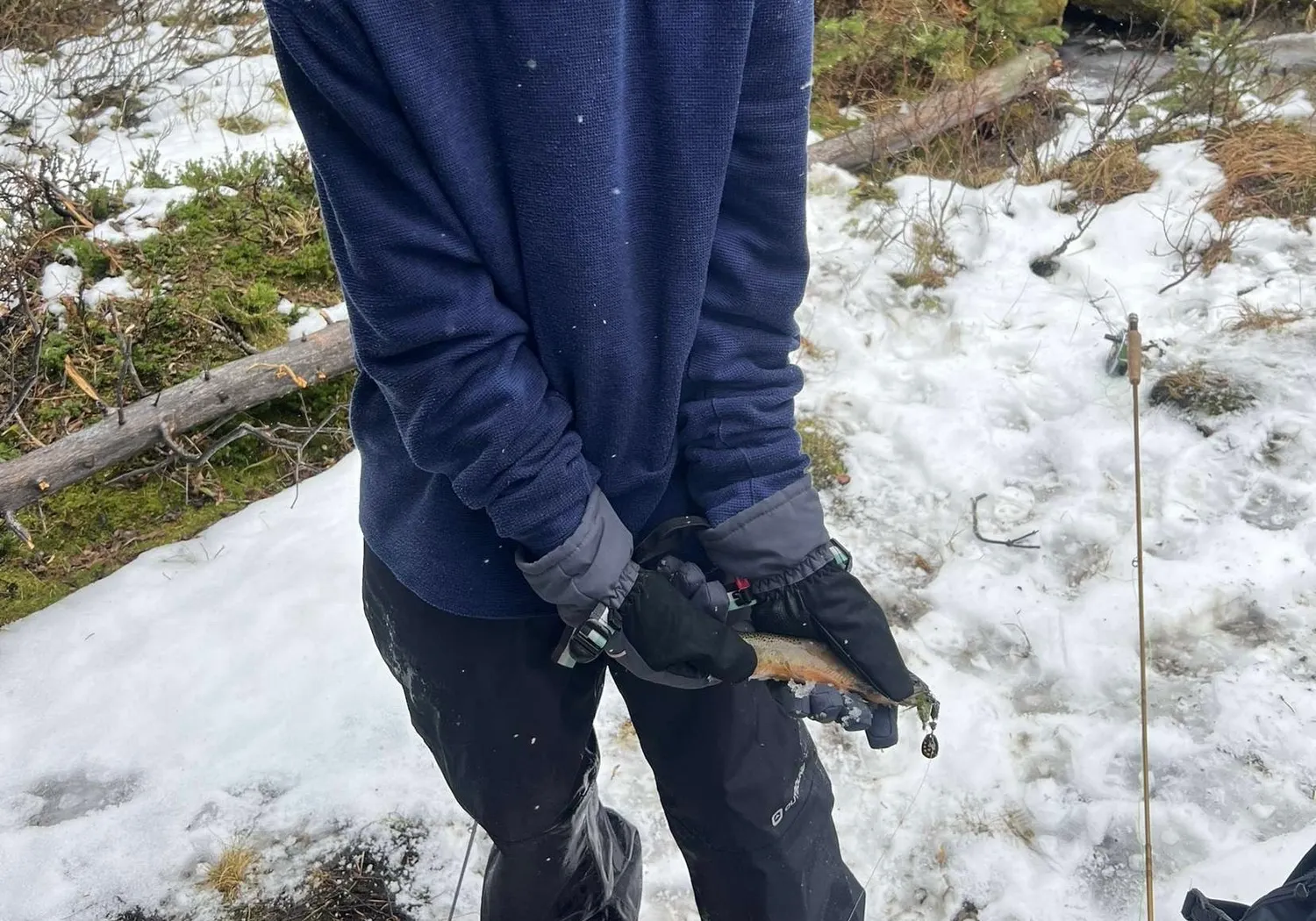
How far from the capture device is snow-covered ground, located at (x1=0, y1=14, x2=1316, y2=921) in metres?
2.53

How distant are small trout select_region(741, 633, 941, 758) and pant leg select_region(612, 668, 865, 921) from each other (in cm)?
7

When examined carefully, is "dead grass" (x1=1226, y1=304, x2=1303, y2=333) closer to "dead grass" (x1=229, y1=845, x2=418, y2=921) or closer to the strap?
the strap

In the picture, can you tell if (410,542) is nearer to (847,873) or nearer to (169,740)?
(847,873)

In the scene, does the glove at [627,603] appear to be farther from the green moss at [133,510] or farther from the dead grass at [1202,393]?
the dead grass at [1202,393]

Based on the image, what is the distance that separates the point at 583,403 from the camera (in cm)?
Answer: 148

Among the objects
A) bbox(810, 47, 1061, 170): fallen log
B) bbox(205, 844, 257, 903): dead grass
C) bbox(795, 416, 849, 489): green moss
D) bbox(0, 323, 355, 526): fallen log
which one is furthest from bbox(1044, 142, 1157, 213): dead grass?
bbox(205, 844, 257, 903): dead grass

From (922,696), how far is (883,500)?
1918mm

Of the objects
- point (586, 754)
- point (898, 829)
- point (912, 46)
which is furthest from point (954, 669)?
point (912, 46)

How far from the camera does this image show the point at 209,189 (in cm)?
491

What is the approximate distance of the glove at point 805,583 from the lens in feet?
5.41

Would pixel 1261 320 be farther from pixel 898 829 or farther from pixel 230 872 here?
pixel 230 872

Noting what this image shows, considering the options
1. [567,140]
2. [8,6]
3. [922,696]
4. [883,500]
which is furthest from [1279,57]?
[8,6]

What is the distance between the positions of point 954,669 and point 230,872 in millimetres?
2343

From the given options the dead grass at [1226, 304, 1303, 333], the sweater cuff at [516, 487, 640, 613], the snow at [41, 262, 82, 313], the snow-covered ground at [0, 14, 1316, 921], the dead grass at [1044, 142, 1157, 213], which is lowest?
the dead grass at [1226, 304, 1303, 333]
